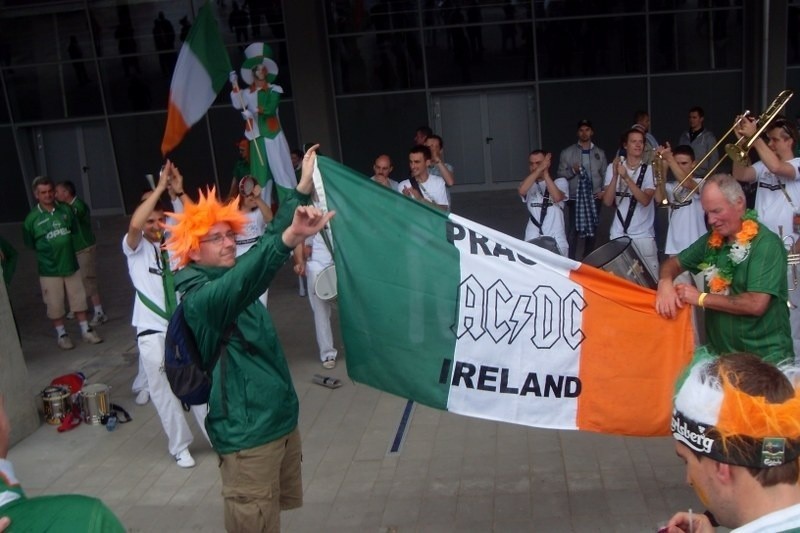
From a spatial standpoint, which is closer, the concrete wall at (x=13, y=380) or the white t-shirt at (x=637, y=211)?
the concrete wall at (x=13, y=380)

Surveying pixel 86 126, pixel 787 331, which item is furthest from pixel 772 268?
pixel 86 126

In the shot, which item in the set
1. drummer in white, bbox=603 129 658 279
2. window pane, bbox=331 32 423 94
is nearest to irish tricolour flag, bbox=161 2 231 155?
drummer in white, bbox=603 129 658 279

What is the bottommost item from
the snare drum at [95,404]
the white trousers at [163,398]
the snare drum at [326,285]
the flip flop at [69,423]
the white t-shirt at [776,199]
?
the flip flop at [69,423]

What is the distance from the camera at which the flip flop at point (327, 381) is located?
8.37m

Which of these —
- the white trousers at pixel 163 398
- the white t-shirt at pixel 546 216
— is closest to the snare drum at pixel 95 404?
the white trousers at pixel 163 398

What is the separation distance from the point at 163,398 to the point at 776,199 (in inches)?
208

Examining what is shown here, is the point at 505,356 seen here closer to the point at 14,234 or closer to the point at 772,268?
the point at 772,268

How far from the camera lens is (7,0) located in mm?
18797

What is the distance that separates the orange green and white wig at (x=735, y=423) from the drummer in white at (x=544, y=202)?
7.04m

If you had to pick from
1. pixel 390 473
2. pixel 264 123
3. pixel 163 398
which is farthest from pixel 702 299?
pixel 264 123

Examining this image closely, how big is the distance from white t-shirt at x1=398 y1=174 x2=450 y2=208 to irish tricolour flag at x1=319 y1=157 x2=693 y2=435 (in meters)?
4.26

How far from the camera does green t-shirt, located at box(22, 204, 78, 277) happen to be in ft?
33.0

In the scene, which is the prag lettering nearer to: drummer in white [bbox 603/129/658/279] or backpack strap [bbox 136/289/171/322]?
backpack strap [bbox 136/289/171/322]

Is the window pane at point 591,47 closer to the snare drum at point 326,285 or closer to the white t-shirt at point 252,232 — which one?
the white t-shirt at point 252,232
